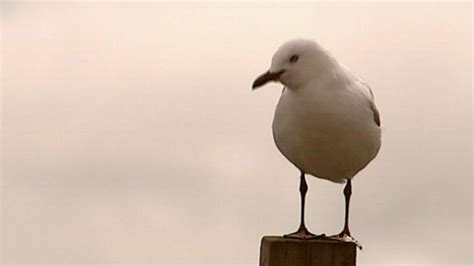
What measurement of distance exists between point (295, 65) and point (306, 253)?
196 cm

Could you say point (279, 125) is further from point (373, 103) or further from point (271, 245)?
point (271, 245)

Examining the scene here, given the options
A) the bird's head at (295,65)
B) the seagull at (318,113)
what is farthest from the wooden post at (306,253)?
the bird's head at (295,65)

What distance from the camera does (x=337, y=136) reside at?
18.3 feet

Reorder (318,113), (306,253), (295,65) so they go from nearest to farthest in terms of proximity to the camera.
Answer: (306,253), (318,113), (295,65)

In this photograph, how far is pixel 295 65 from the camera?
5578 millimetres

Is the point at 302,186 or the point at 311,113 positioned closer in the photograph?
the point at 311,113

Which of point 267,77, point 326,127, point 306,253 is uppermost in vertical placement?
point 267,77

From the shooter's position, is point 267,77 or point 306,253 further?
point 267,77

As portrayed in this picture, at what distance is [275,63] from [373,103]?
0.85m

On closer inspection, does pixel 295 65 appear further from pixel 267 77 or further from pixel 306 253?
pixel 306 253

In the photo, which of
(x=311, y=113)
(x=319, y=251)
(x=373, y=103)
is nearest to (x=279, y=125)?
(x=311, y=113)

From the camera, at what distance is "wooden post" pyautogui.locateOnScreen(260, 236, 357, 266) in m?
3.88

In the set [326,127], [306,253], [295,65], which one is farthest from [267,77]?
[306,253]

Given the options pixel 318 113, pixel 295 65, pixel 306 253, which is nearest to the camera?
pixel 306 253
